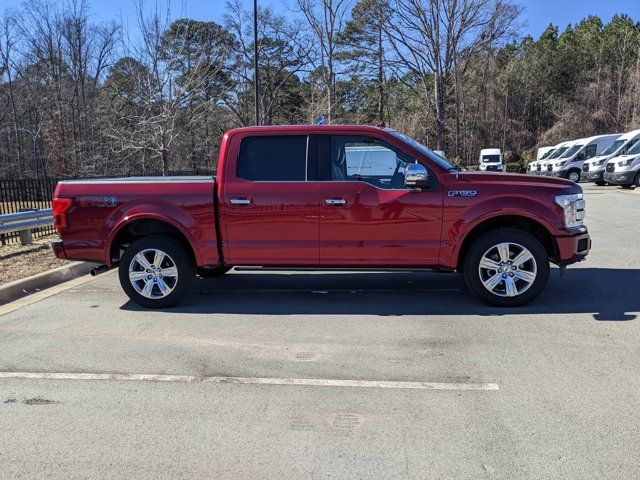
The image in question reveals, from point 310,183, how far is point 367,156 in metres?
0.72

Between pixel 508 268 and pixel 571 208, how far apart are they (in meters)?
0.93

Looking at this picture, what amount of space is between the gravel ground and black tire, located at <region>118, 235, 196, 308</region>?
2.13 meters

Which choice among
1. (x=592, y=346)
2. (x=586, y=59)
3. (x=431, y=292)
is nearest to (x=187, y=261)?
(x=431, y=292)

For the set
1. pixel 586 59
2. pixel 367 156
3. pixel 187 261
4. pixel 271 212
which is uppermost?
pixel 586 59

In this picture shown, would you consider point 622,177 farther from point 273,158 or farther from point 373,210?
point 273,158

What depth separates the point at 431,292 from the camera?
6.68m

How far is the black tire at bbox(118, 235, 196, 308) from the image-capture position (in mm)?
6035

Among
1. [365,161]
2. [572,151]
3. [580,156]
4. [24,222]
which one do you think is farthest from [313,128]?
[572,151]

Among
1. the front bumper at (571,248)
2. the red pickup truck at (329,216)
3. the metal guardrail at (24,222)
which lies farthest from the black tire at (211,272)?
the front bumper at (571,248)

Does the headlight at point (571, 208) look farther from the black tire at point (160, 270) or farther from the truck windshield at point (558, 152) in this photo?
the truck windshield at point (558, 152)

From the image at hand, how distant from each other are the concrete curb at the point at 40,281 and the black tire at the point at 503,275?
559 centimetres

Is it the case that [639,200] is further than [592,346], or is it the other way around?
[639,200]

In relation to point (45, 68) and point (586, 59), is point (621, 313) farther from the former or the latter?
point (586, 59)

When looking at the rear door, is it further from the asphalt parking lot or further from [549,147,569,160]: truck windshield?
[549,147,569,160]: truck windshield
